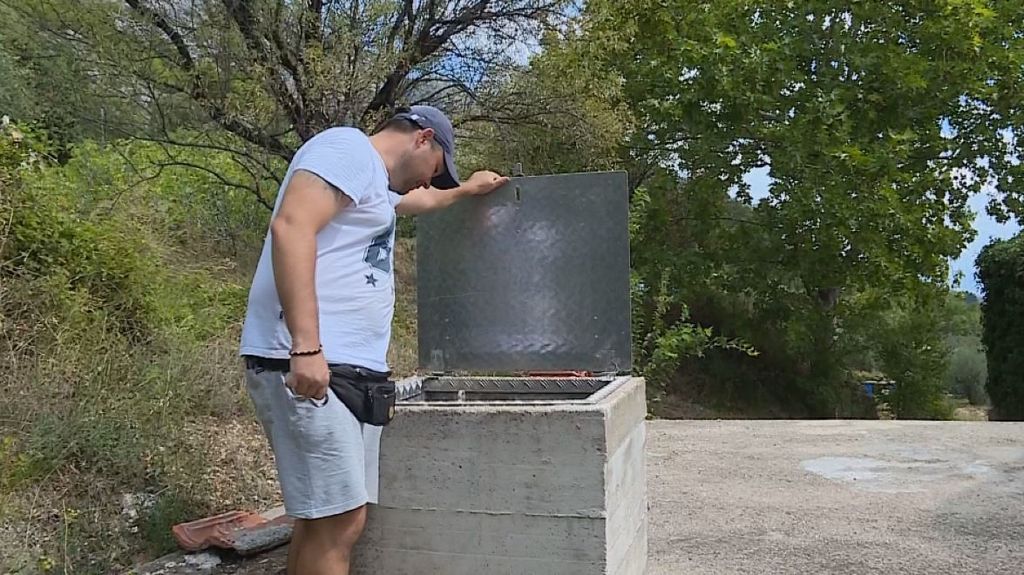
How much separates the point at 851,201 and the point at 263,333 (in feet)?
29.8

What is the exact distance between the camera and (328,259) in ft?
6.45

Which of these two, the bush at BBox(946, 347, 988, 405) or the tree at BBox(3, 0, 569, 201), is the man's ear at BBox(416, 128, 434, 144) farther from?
the bush at BBox(946, 347, 988, 405)

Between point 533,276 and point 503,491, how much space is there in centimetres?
93

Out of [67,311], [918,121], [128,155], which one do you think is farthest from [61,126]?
[918,121]

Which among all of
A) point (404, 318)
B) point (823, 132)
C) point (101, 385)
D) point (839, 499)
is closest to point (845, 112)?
point (823, 132)

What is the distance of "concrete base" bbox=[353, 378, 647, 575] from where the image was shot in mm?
2316

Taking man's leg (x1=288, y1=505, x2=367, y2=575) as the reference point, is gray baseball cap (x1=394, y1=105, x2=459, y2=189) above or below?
above

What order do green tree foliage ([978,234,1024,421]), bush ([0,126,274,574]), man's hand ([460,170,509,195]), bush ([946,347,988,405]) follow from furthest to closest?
bush ([946,347,988,405]), green tree foliage ([978,234,1024,421]), bush ([0,126,274,574]), man's hand ([460,170,509,195])

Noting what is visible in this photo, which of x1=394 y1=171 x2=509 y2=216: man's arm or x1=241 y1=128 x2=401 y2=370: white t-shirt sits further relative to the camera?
x1=394 y1=171 x2=509 y2=216: man's arm

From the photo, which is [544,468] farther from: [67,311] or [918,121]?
[918,121]

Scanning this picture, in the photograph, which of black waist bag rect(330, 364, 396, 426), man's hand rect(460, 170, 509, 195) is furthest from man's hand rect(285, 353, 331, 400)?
man's hand rect(460, 170, 509, 195)

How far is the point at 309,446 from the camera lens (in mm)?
1931

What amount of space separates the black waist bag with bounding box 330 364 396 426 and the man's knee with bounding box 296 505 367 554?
23 centimetres

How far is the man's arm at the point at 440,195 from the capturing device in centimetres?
273
